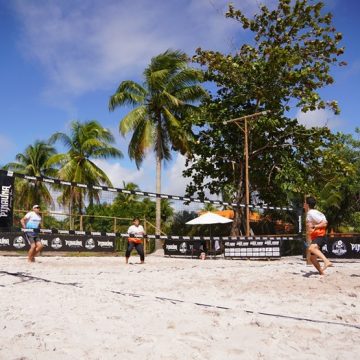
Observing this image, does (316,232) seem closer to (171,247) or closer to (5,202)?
(5,202)

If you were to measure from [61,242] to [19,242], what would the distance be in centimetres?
170

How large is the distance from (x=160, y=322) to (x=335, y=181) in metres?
22.1

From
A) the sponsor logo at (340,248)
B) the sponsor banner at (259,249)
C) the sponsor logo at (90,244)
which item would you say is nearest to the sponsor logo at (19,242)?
the sponsor logo at (90,244)

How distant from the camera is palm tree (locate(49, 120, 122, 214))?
29.0 meters

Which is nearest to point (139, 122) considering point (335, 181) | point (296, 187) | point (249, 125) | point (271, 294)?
point (249, 125)

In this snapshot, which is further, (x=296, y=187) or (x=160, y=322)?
(x=296, y=187)

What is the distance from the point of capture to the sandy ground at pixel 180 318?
12.8ft

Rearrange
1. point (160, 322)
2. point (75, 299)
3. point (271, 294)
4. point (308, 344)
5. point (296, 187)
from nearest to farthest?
point (308, 344)
point (160, 322)
point (75, 299)
point (271, 294)
point (296, 187)

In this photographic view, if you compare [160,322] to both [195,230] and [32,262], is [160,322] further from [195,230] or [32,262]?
[195,230]

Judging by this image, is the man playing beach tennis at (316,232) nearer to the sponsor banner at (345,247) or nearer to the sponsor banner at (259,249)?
the sponsor banner at (259,249)

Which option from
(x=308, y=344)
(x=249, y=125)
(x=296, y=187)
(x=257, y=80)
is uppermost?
(x=257, y=80)

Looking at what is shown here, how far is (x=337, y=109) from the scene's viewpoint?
23453 mm

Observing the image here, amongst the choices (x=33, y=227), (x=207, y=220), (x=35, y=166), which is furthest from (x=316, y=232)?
(x=35, y=166)

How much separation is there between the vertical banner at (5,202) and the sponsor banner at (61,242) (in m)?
6.66
